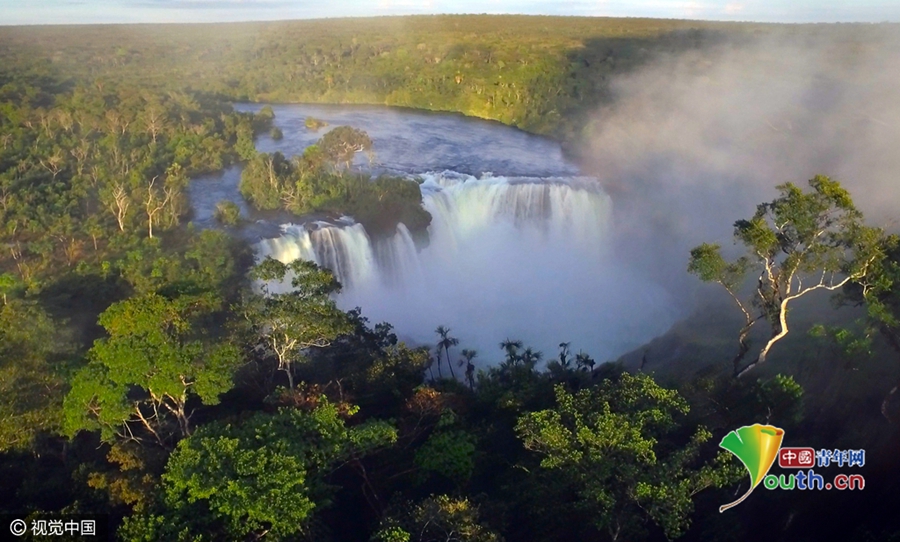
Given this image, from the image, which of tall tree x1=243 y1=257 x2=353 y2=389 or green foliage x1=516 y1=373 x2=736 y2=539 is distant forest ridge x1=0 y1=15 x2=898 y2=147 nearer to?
tall tree x1=243 y1=257 x2=353 y2=389

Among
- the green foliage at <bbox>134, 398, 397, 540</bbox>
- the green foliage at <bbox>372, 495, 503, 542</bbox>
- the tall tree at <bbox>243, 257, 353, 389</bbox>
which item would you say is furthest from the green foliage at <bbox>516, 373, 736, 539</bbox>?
the tall tree at <bbox>243, 257, 353, 389</bbox>

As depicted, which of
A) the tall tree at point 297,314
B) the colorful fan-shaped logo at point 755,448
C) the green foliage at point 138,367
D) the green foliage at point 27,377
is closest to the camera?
the colorful fan-shaped logo at point 755,448

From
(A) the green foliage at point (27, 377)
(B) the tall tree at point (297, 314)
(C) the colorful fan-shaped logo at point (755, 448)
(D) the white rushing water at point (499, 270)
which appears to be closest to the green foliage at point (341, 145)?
(D) the white rushing water at point (499, 270)

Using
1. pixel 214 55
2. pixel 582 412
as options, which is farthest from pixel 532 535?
pixel 214 55

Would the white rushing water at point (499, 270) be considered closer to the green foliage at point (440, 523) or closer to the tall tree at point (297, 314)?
the tall tree at point (297, 314)

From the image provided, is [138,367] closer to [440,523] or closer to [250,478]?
[250,478]

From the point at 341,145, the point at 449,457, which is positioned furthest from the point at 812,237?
the point at 341,145

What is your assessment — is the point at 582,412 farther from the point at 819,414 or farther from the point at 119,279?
the point at 119,279
